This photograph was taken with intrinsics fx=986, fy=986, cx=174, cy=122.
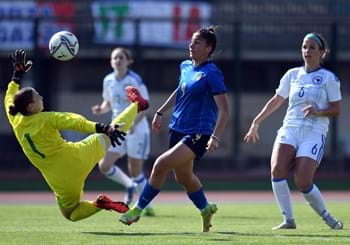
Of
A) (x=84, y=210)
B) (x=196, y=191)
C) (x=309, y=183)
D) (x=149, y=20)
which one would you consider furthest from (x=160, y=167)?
(x=149, y=20)

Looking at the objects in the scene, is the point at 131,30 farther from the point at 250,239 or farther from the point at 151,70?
the point at 250,239

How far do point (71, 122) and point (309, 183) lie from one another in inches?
112

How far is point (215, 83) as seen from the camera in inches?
407

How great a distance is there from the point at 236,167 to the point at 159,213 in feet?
34.5

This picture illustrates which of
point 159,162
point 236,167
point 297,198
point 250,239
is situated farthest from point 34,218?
point 236,167

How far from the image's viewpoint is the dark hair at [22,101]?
10.2 metres

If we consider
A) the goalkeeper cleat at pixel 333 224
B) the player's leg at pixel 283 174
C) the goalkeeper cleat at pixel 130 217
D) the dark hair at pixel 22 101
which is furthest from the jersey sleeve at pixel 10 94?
the goalkeeper cleat at pixel 333 224

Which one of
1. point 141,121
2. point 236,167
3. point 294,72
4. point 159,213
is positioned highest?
point 294,72

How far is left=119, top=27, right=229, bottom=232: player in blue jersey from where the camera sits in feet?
33.7

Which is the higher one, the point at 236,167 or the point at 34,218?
the point at 34,218

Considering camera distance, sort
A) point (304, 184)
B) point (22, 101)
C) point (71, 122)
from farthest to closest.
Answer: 1. point (304, 184)
2. point (22, 101)
3. point (71, 122)

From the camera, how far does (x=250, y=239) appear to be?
9.53 m

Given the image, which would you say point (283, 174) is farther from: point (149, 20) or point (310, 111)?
point (149, 20)

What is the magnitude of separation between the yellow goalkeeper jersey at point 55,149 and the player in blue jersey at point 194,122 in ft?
2.31
